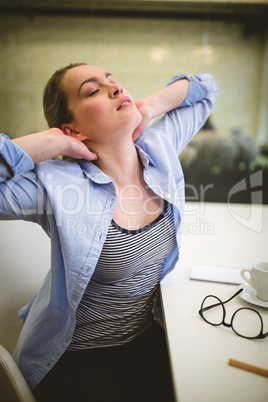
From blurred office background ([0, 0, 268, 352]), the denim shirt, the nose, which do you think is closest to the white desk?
the denim shirt

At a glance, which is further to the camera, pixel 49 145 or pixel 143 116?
pixel 143 116

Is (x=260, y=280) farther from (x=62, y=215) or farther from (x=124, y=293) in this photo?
(x=62, y=215)

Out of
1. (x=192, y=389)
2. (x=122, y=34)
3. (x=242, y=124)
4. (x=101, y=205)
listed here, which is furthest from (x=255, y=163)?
(x=192, y=389)

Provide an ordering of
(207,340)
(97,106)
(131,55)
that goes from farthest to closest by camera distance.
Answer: (131,55) < (97,106) < (207,340)

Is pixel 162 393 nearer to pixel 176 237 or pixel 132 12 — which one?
pixel 176 237

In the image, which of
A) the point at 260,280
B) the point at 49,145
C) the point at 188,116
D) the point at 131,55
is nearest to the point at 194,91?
the point at 188,116

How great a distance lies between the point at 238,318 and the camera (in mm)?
841

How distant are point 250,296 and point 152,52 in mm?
2139

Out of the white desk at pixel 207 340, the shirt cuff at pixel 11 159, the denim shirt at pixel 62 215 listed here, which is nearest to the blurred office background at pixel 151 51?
the white desk at pixel 207 340

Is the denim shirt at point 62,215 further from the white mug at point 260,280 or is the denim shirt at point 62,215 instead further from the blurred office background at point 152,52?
the blurred office background at point 152,52

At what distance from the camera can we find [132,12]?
2.53 m

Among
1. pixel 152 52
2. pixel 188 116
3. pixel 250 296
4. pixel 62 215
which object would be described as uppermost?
pixel 152 52

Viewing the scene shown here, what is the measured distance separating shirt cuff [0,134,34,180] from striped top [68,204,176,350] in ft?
1.18

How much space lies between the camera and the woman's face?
100cm
